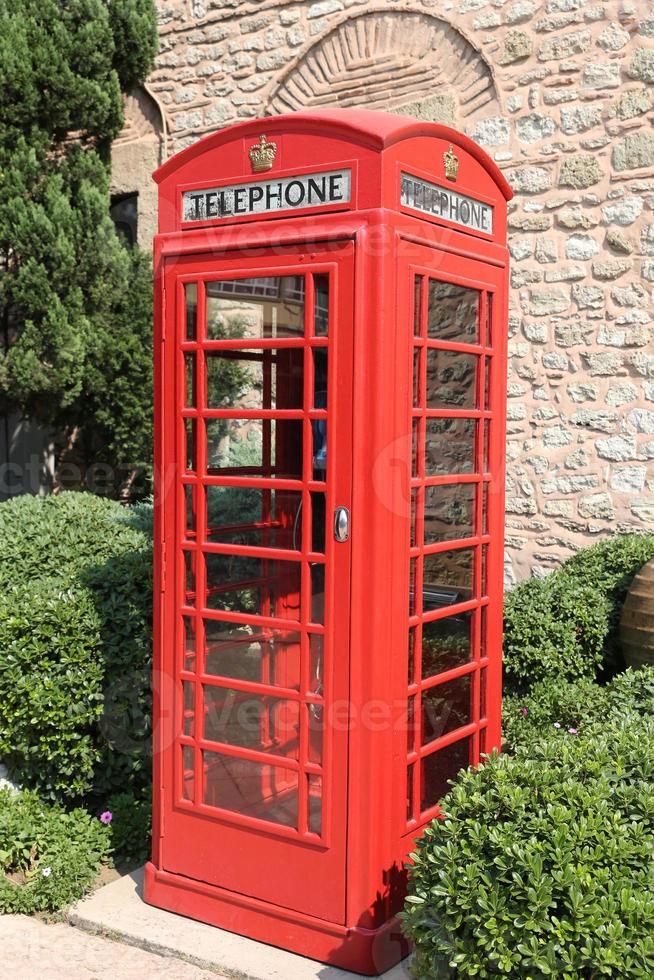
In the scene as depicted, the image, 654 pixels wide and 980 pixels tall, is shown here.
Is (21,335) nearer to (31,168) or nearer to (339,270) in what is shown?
(31,168)

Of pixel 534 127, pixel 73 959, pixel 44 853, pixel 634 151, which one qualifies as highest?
pixel 534 127

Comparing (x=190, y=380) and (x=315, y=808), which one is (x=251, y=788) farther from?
(x=190, y=380)

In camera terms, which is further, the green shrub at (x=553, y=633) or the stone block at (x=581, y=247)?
the stone block at (x=581, y=247)

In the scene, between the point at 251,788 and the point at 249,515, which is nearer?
the point at 251,788

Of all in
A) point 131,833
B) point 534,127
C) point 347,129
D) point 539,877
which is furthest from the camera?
point 534,127

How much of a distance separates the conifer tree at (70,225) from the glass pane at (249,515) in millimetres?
4729

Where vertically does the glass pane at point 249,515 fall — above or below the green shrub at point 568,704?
above

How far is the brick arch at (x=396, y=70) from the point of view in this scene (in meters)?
6.98

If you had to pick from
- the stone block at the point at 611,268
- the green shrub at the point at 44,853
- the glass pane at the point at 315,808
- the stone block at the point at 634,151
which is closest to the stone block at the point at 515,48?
the stone block at the point at 634,151

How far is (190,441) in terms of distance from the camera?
358cm

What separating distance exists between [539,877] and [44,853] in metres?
2.35

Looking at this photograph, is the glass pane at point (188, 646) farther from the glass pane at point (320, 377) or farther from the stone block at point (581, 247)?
the stone block at point (581, 247)

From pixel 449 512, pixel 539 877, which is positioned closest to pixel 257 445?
pixel 449 512

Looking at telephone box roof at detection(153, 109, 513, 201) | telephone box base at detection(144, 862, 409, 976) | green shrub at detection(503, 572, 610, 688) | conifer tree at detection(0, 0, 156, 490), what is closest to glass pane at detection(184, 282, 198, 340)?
telephone box roof at detection(153, 109, 513, 201)
